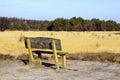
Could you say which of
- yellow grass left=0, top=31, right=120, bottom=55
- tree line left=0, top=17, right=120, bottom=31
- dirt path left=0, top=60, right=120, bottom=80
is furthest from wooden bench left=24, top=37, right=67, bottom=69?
tree line left=0, top=17, right=120, bottom=31

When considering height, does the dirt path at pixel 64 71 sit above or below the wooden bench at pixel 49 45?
below

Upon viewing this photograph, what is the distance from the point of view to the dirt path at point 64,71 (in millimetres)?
12164

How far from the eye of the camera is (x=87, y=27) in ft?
250

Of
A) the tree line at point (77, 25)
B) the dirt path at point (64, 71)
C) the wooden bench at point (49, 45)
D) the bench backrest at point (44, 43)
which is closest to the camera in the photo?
the dirt path at point (64, 71)

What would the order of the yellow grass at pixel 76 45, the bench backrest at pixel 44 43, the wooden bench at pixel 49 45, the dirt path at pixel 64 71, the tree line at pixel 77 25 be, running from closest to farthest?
the dirt path at pixel 64 71
the wooden bench at pixel 49 45
the bench backrest at pixel 44 43
the yellow grass at pixel 76 45
the tree line at pixel 77 25

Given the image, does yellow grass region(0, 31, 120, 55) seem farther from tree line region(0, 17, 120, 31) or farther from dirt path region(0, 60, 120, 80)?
tree line region(0, 17, 120, 31)

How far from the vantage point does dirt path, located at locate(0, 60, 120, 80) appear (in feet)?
39.9

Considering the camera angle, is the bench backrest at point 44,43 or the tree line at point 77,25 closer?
the bench backrest at point 44,43

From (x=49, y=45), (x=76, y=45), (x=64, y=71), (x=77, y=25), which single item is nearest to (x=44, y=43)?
(x=49, y=45)

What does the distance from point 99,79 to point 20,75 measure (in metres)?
2.35

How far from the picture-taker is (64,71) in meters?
13.4

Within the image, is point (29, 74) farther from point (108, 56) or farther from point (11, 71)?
point (108, 56)

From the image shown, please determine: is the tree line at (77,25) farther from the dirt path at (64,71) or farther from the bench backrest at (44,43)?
the bench backrest at (44,43)

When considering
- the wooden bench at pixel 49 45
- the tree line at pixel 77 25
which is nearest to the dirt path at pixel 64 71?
the wooden bench at pixel 49 45
